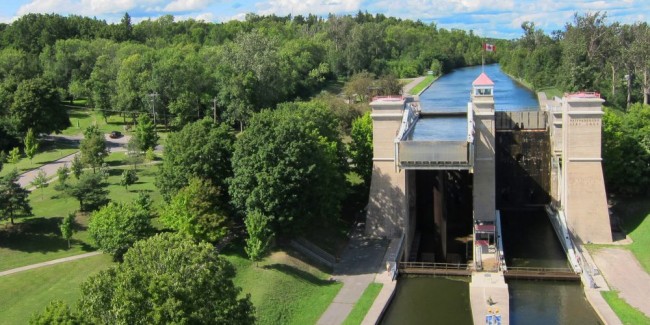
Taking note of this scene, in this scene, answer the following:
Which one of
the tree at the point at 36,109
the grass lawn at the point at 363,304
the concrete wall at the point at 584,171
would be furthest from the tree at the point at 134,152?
the concrete wall at the point at 584,171

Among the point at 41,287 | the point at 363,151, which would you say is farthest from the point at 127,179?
the point at 363,151

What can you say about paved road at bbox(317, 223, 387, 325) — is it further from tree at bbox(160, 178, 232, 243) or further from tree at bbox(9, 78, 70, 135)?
tree at bbox(9, 78, 70, 135)

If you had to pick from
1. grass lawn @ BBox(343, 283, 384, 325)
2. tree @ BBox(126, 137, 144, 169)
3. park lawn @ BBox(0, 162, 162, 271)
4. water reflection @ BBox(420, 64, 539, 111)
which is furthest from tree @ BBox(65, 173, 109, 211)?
water reflection @ BBox(420, 64, 539, 111)

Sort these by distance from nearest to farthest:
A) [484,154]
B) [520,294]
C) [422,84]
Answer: [520,294] < [484,154] < [422,84]

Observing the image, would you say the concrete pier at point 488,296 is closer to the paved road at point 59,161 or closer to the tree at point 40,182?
the tree at point 40,182

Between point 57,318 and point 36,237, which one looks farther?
point 36,237

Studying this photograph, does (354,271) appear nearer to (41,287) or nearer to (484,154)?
(484,154)

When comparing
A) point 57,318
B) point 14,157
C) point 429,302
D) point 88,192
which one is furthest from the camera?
point 14,157
